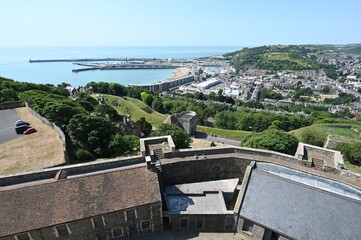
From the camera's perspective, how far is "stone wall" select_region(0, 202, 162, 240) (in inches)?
483

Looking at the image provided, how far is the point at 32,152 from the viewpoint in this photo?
25.6 m

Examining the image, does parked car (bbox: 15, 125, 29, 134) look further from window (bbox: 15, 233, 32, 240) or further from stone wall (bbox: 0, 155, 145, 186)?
window (bbox: 15, 233, 32, 240)

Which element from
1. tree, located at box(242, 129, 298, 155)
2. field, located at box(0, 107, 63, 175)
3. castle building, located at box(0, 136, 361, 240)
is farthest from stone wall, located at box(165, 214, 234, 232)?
field, located at box(0, 107, 63, 175)

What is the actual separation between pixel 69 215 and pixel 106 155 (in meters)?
17.4

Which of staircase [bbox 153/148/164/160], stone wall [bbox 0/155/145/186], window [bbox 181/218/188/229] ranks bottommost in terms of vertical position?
window [bbox 181/218/188/229]

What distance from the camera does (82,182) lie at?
45.6ft

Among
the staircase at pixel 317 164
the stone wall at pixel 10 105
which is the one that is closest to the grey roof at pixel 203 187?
the staircase at pixel 317 164

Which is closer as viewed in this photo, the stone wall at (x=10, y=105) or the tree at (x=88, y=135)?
the tree at (x=88, y=135)

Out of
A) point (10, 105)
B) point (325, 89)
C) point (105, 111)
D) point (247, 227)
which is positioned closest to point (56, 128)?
point (105, 111)

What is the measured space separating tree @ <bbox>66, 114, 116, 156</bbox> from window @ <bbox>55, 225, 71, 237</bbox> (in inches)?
648

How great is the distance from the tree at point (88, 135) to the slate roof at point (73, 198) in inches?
607

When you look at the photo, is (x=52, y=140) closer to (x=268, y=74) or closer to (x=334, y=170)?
(x=334, y=170)

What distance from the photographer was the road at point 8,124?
29719 millimetres

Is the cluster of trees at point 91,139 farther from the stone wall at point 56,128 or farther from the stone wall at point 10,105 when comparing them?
the stone wall at point 10,105
